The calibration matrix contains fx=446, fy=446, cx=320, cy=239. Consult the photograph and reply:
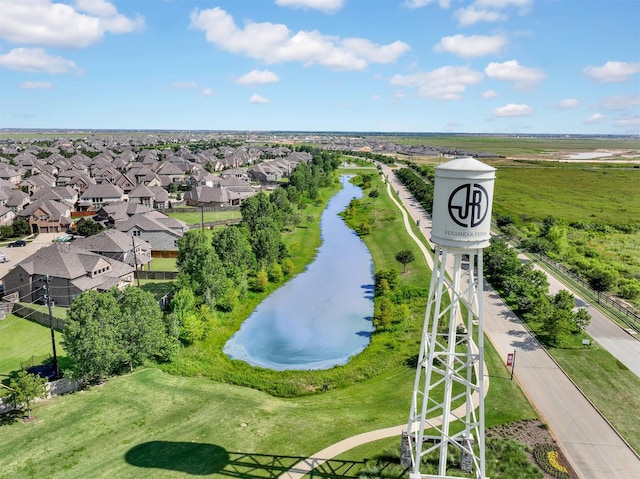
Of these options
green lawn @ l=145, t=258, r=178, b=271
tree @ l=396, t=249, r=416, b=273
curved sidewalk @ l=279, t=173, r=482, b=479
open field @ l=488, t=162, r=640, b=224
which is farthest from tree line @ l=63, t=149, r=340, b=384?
open field @ l=488, t=162, r=640, b=224

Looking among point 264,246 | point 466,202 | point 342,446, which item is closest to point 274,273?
point 264,246

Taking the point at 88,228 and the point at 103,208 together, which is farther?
the point at 103,208

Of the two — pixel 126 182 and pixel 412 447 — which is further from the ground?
pixel 126 182

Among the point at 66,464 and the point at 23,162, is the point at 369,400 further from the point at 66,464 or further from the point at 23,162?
the point at 23,162

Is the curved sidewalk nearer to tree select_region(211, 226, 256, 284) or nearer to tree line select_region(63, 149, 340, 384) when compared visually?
tree line select_region(63, 149, 340, 384)

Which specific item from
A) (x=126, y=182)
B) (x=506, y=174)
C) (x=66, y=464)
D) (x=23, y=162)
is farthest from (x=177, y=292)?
(x=506, y=174)

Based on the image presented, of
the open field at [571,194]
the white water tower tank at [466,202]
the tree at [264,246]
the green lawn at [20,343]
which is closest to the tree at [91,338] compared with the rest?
the green lawn at [20,343]

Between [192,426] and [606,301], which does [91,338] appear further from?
[606,301]
